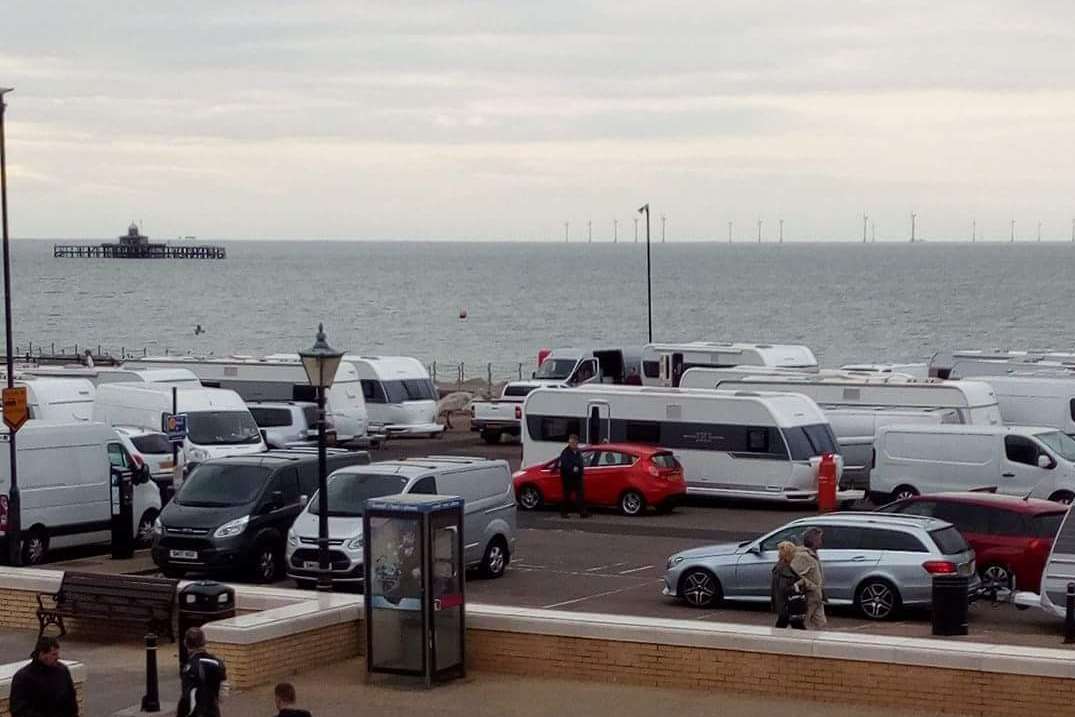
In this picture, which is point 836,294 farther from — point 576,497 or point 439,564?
point 439,564

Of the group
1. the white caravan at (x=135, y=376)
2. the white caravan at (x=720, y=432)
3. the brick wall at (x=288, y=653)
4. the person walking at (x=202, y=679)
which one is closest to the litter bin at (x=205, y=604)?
the brick wall at (x=288, y=653)

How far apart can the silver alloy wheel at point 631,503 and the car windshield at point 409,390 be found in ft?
45.9

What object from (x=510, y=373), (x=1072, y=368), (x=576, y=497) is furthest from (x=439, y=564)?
(x=510, y=373)

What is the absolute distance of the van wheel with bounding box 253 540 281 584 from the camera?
2442 centimetres

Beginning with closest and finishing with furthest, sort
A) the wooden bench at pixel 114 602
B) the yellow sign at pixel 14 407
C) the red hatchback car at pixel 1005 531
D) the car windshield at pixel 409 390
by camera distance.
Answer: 1. the wooden bench at pixel 114 602
2. the red hatchback car at pixel 1005 531
3. the yellow sign at pixel 14 407
4. the car windshield at pixel 409 390

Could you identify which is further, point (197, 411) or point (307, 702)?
point (197, 411)

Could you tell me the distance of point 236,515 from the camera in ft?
→ 80.1

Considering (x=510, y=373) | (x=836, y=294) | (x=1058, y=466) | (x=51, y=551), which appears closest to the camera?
(x=51, y=551)

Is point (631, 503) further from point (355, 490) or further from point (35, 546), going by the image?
point (35, 546)

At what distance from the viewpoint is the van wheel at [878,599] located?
20.9 metres

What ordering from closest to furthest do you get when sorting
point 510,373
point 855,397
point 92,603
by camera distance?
point 92,603 → point 855,397 → point 510,373

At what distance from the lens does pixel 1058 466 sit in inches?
1230

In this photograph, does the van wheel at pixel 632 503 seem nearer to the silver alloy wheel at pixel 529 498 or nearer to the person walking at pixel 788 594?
the silver alloy wheel at pixel 529 498

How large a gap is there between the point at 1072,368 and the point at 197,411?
22.9 meters
